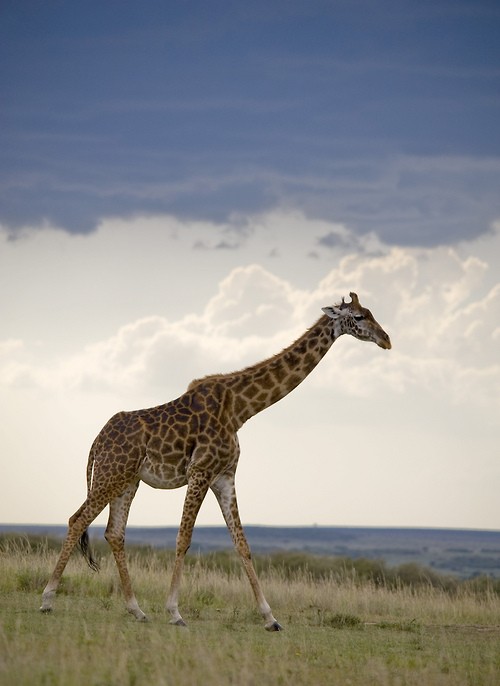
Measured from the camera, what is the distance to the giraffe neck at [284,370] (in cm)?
1647

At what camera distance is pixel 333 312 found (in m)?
16.6

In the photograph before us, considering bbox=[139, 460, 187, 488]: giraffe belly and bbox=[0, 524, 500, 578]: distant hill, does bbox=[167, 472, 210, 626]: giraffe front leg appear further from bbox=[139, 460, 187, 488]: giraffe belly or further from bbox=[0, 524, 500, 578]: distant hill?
bbox=[0, 524, 500, 578]: distant hill

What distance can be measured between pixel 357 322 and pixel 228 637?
516 cm

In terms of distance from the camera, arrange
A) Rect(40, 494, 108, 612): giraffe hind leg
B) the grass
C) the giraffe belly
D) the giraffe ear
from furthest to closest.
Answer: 1. the giraffe ear
2. the giraffe belly
3. Rect(40, 494, 108, 612): giraffe hind leg
4. the grass

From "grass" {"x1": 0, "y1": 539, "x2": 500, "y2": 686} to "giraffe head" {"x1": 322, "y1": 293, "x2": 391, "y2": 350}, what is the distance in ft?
13.9

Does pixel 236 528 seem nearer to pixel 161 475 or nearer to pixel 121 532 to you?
pixel 161 475

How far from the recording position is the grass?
10875 mm

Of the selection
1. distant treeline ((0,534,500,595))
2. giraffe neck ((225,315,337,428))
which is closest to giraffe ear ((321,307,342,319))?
giraffe neck ((225,315,337,428))

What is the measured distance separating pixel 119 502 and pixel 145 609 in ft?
7.24

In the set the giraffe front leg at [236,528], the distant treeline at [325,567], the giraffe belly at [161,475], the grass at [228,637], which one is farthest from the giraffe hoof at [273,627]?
the distant treeline at [325,567]

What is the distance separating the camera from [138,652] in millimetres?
11719

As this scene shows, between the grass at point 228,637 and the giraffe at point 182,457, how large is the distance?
2.50 ft

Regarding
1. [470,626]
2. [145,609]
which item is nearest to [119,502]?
[145,609]

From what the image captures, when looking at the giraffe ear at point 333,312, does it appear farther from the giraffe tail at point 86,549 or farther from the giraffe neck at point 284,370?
the giraffe tail at point 86,549
